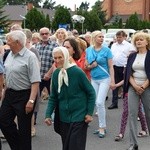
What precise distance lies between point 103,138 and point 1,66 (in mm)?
2511

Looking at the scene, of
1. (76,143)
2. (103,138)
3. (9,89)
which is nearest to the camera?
(76,143)

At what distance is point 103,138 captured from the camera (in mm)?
7938

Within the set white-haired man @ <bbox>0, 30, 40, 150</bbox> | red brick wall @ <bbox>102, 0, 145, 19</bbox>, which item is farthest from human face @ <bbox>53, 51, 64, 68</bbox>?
red brick wall @ <bbox>102, 0, 145, 19</bbox>

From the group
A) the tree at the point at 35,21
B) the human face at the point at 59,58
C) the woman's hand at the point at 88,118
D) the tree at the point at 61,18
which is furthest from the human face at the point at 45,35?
the tree at the point at 35,21

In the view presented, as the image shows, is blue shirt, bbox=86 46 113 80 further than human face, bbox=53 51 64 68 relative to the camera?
Yes

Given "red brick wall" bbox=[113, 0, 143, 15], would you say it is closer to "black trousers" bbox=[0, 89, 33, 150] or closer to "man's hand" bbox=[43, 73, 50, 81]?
"man's hand" bbox=[43, 73, 50, 81]

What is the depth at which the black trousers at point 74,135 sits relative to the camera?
5223mm

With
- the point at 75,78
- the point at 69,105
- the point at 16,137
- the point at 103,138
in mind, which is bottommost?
the point at 103,138

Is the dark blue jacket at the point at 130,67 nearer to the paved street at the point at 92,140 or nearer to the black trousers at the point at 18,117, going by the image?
the paved street at the point at 92,140

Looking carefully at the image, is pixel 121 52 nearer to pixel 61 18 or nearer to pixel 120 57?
pixel 120 57

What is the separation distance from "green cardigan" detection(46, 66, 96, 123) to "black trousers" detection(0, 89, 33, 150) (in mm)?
867

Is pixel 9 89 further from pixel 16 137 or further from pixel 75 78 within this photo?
pixel 75 78

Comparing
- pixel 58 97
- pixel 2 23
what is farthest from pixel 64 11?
pixel 58 97

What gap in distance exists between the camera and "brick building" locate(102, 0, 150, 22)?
258 ft
